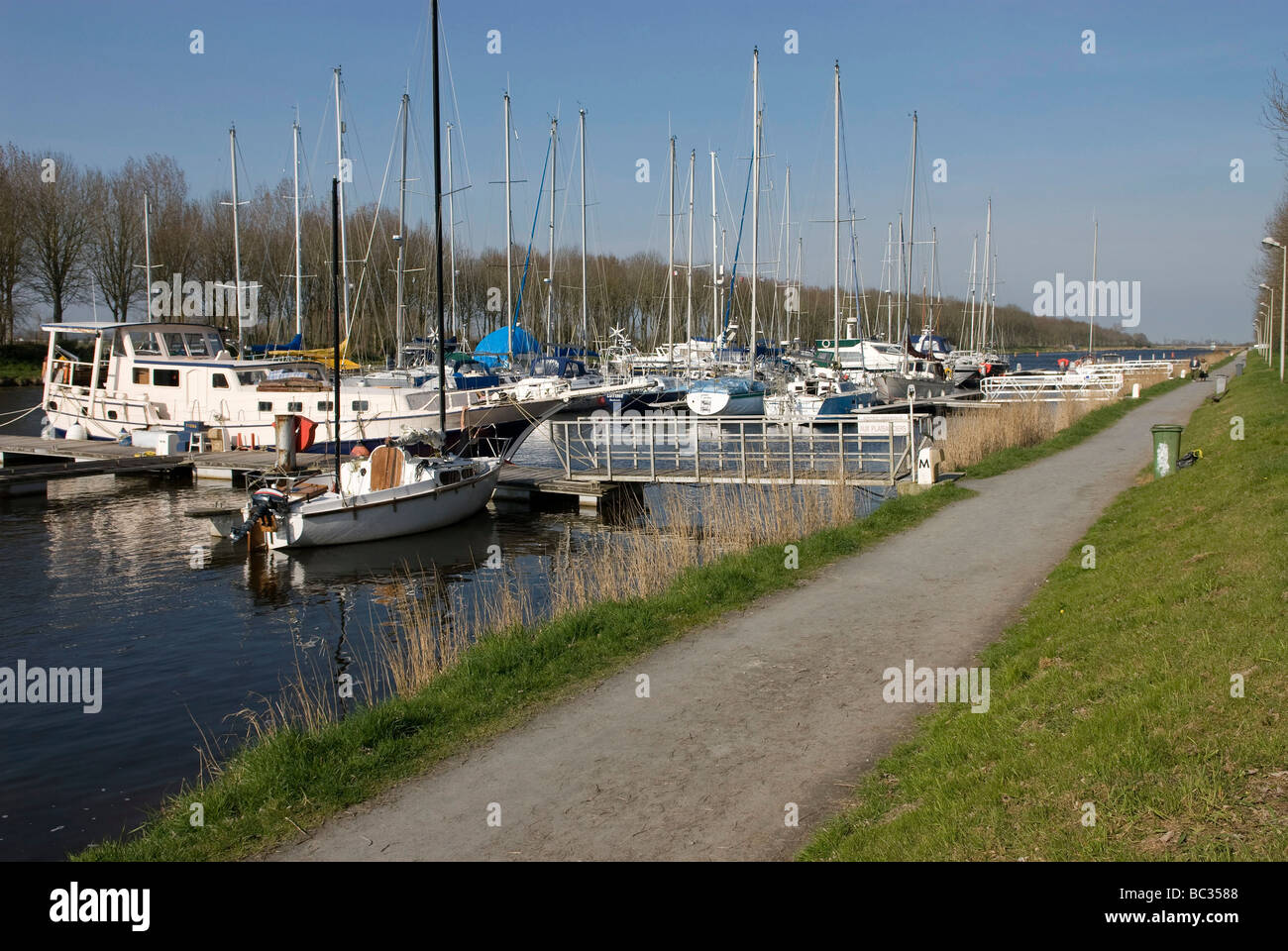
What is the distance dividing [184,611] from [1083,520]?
50.7ft

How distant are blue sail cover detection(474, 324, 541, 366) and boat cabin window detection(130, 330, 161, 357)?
52.9ft

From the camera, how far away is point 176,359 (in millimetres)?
38094

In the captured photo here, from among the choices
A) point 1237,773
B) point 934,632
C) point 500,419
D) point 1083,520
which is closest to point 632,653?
point 934,632

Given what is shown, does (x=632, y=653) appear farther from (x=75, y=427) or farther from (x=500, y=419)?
(x=75, y=427)

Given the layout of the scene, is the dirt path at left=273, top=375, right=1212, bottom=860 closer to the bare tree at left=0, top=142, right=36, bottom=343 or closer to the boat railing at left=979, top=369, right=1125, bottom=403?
the boat railing at left=979, top=369, right=1125, bottom=403

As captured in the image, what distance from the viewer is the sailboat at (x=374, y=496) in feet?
74.8

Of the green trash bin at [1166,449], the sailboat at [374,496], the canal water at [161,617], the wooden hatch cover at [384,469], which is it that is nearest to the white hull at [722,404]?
the canal water at [161,617]

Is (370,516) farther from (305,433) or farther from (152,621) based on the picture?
(305,433)

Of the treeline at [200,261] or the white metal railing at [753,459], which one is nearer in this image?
the white metal railing at [753,459]

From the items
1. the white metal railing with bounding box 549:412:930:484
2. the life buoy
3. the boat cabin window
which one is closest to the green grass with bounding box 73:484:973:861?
the white metal railing with bounding box 549:412:930:484

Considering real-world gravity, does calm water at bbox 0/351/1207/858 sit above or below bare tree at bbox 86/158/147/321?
below

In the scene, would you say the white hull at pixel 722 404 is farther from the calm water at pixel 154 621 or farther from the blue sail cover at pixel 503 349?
the calm water at pixel 154 621

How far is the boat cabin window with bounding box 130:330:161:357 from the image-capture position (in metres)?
38.5

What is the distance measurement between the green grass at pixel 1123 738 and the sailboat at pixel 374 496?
1599 centimetres
